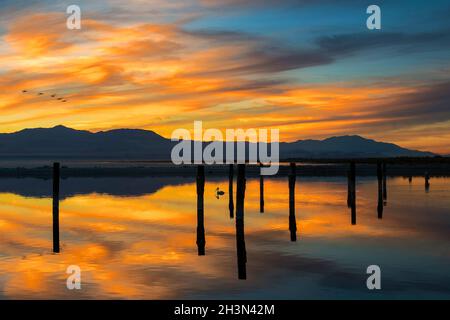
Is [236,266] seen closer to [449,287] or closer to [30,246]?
[449,287]

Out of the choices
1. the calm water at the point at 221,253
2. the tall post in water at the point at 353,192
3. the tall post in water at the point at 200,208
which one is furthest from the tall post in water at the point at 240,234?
the tall post in water at the point at 353,192

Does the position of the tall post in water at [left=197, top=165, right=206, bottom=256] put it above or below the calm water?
above

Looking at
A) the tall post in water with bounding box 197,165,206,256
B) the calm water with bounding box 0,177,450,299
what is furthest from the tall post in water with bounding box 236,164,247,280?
the tall post in water with bounding box 197,165,206,256

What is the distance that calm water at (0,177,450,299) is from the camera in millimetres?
18312

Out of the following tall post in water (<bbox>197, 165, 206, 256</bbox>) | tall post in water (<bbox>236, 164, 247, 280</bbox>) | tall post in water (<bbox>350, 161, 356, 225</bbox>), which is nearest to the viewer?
tall post in water (<bbox>236, 164, 247, 280</bbox>)

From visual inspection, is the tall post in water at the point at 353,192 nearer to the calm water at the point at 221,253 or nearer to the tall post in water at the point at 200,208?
the calm water at the point at 221,253

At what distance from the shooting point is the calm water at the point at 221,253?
18312mm

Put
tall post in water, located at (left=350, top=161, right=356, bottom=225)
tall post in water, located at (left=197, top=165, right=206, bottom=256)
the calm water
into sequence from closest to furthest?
the calm water
tall post in water, located at (left=197, top=165, right=206, bottom=256)
tall post in water, located at (left=350, top=161, right=356, bottom=225)

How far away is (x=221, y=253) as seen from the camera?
79.0 feet

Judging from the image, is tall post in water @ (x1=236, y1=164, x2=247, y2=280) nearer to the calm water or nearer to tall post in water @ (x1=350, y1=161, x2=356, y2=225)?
the calm water

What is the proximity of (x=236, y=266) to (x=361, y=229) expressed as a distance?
1190cm

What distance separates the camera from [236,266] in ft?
70.5

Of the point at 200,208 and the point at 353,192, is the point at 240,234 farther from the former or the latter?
the point at 353,192
